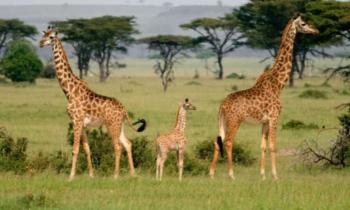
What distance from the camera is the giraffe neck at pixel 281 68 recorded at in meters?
13.4

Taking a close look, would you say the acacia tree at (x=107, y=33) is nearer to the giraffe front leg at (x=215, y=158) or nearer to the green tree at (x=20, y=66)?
the green tree at (x=20, y=66)

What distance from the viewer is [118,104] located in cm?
1297

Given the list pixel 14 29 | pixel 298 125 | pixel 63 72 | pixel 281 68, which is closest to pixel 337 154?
pixel 281 68

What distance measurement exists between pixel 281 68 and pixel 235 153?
11.3ft

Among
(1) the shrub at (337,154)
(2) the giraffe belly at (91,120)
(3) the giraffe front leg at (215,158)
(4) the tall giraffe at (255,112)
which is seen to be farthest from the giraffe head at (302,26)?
(2) the giraffe belly at (91,120)

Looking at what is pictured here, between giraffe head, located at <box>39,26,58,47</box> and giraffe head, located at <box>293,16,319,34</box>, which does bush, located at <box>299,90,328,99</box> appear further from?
giraffe head, located at <box>39,26,58,47</box>

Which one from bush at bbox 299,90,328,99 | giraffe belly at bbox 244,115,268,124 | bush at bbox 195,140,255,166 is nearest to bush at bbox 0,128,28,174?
giraffe belly at bbox 244,115,268,124

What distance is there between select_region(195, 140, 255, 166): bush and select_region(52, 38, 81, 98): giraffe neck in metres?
4.25

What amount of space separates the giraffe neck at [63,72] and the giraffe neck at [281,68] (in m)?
A: 2.57

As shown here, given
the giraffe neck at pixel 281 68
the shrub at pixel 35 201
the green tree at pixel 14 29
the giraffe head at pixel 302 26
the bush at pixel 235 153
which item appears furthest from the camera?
the green tree at pixel 14 29

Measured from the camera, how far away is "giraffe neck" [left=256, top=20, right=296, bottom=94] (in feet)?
44.1

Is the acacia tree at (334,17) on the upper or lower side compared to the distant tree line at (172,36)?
upper

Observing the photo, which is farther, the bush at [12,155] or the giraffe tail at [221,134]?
the bush at [12,155]

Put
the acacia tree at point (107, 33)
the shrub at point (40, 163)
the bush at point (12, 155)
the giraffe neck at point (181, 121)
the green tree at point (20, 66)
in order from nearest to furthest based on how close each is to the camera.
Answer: the giraffe neck at point (181, 121) < the bush at point (12, 155) < the shrub at point (40, 163) < the green tree at point (20, 66) < the acacia tree at point (107, 33)
